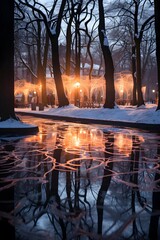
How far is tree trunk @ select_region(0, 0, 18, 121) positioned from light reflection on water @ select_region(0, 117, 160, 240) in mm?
6468

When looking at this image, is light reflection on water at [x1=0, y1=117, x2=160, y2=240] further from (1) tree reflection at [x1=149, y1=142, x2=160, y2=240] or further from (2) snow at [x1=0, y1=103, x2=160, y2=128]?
(2) snow at [x1=0, y1=103, x2=160, y2=128]

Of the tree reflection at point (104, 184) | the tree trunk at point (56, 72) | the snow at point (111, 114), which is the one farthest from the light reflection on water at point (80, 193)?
the tree trunk at point (56, 72)

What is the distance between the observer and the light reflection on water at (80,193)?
3813mm

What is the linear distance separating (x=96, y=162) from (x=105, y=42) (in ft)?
59.7

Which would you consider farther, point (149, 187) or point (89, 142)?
point (89, 142)

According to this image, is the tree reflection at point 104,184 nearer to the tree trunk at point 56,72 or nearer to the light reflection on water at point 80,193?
the light reflection on water at point 80,193

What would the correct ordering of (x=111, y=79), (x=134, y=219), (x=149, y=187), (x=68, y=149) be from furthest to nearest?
(x=111, y=79), (x=68, y=149), (x=149, y=187), (x=134, y=219)

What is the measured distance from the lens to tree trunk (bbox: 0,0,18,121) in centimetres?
1527

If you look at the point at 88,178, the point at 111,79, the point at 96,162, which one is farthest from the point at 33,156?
the point at 111,79

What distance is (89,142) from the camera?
11.5 meters

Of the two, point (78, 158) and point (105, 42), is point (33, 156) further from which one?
point (105, 42)

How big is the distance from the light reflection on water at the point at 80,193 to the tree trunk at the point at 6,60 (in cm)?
647

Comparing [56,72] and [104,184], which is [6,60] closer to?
[104,184]

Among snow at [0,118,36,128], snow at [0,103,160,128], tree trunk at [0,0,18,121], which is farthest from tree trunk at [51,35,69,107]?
snow at [0,118,36,128]
